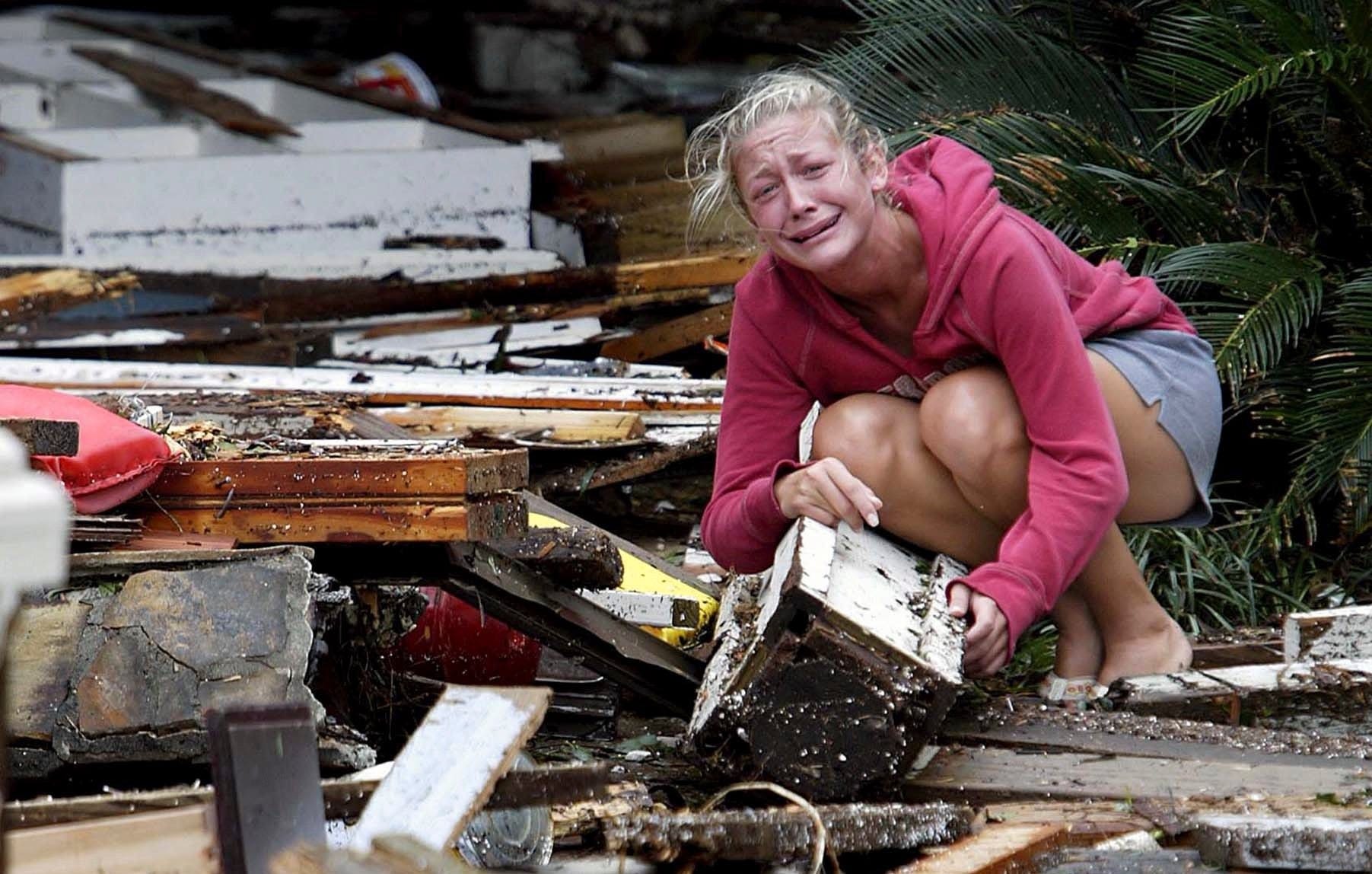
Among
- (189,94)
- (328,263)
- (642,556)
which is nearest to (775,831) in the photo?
(642,556)

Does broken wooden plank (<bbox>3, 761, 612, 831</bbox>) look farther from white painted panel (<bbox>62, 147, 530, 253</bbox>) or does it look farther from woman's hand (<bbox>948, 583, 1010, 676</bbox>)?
white painted panel (<bbox>62, 147, 530, 253</bbox>)

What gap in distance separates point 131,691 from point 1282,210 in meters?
3.34

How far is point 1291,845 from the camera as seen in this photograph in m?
2.05

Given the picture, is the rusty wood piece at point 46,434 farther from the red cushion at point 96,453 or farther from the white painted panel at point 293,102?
the white painted panel at point 293,102

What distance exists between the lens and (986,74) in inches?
185

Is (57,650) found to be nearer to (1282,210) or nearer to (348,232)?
(1282,210)

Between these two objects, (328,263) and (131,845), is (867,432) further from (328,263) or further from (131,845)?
(328,263)

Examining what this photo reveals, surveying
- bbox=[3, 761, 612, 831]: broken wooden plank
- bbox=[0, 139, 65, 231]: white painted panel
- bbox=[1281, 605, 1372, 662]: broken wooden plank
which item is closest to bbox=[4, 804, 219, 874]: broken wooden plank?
bbox=[3, 761, 612, 831]: broken wooden plank

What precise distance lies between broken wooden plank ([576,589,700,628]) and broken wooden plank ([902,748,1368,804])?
88cm

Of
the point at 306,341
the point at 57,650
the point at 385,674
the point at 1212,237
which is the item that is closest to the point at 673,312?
the point at 306,341

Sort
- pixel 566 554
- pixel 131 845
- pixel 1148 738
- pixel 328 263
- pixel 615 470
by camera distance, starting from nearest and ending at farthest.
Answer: pixel 131 845 < pixel 1148 738 < pixel 566 554 < pixel 615 470 < pixel 328 263

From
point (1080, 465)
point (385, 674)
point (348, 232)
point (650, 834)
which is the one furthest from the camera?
point (348, 232)

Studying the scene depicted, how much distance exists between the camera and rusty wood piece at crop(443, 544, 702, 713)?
302 centimetres

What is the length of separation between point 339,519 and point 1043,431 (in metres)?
1.25
